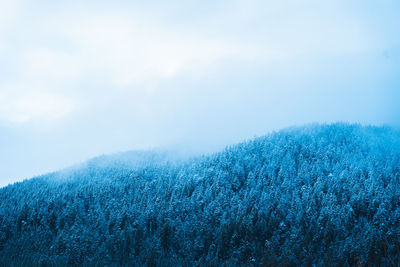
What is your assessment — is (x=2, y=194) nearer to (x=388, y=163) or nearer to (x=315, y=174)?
(x=315, y=174)

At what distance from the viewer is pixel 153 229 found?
398 inches

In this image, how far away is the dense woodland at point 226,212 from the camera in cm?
807

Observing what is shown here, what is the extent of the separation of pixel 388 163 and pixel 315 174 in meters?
3.77

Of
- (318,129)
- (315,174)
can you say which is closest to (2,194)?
(315,174)

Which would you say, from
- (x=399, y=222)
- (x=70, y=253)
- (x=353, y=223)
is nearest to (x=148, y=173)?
(x=70, y=253)

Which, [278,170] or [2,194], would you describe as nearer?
[278,170]

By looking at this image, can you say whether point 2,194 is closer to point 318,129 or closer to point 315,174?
point 315,174

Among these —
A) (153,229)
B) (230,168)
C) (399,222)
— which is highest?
(230,168)

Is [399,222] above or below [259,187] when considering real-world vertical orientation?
below

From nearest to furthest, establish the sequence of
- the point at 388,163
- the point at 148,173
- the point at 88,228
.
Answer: the point at 88,228, the point at 388,163, the point at 148,173

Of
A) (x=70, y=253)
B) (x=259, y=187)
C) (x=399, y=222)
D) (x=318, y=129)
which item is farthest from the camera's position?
(x=318, y=129)

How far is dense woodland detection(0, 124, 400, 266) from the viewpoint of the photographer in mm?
8070

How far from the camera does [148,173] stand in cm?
1579

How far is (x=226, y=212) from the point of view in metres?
10.2
